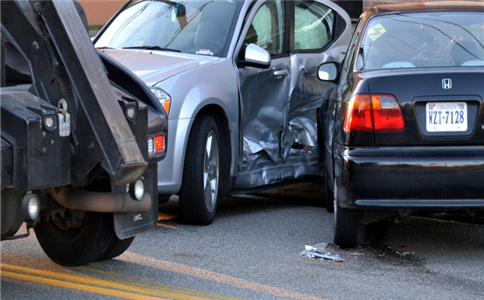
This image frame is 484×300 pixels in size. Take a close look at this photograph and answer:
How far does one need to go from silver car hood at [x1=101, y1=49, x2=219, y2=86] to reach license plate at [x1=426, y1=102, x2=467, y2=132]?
2061 millimetres

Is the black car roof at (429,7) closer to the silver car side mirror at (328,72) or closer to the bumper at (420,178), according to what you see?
the silver car side mirror at (328,72)

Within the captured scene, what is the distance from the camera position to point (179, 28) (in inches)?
287

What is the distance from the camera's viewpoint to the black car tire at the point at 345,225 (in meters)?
5.64

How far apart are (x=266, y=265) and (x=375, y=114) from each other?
1229 mm

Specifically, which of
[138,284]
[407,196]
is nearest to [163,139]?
[138,284]

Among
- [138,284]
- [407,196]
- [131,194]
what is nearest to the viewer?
[131,194]

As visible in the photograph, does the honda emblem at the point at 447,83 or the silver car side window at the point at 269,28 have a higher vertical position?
the silver car side window at the point at 269,28

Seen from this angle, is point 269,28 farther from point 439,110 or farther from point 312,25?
point 439,110

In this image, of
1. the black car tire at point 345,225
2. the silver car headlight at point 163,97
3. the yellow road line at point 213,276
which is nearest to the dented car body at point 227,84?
the silver car headlight at point 163,97

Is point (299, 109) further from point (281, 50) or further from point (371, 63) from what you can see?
point (371, 63)

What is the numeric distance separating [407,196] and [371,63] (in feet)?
3.62

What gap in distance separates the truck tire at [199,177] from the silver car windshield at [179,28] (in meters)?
0.86

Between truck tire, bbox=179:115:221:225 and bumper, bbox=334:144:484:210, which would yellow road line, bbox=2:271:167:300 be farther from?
truck tire, bbox=179:115:221:225

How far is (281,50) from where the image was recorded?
25.4 ft
